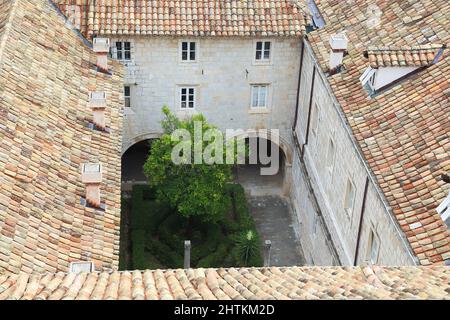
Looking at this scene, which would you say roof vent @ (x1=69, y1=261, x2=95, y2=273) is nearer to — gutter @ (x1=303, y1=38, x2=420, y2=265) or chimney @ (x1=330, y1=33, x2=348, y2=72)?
gutter @ (x1=303, y1=38, x2=420, y2=265)

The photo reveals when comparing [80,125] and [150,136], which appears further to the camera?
[150,136]

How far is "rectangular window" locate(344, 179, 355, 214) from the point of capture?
30375mm

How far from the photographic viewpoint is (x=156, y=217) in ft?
128

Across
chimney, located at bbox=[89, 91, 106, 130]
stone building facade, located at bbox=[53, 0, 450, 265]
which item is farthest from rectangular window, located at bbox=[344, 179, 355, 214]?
chimney, located at bbox=[89, 91, 106, 130]

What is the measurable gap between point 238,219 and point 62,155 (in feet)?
44.8

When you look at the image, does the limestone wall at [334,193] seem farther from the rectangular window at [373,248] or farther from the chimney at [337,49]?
the chimney at [337,49]

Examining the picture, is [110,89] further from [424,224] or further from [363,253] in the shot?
[424,224]

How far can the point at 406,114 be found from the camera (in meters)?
28.2

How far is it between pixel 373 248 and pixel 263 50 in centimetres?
1427

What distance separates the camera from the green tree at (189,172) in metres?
35.6
